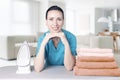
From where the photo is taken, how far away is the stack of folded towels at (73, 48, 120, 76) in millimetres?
980

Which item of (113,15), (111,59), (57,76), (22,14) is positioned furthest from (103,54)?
(113,15)

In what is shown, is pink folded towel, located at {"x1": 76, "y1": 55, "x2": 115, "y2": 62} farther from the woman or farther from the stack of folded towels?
the woman

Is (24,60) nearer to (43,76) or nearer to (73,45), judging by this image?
(43,76)

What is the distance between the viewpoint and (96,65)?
0.99 m

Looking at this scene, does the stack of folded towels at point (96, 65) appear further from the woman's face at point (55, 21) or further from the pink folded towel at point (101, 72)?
the woman's face at point (55, 21)

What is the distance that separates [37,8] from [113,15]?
6256 mm

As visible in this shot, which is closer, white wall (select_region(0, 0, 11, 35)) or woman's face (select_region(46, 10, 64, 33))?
woman's face (select_region(46, 10, 64, 33))

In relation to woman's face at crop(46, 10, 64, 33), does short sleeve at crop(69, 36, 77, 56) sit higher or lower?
lower

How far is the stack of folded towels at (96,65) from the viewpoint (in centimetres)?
98

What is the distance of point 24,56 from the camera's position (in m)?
1.08

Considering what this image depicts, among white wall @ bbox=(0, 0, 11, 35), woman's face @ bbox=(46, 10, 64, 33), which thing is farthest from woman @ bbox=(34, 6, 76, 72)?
white wall @ bbox=(0, 0, 11, 35)

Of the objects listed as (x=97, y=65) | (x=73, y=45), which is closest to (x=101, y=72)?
(x=97, y=65)

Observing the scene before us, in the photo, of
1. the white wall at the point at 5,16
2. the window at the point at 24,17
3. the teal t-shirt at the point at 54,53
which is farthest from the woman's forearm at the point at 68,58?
the window at the point at 24,17

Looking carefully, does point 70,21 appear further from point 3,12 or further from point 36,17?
point 3,12
